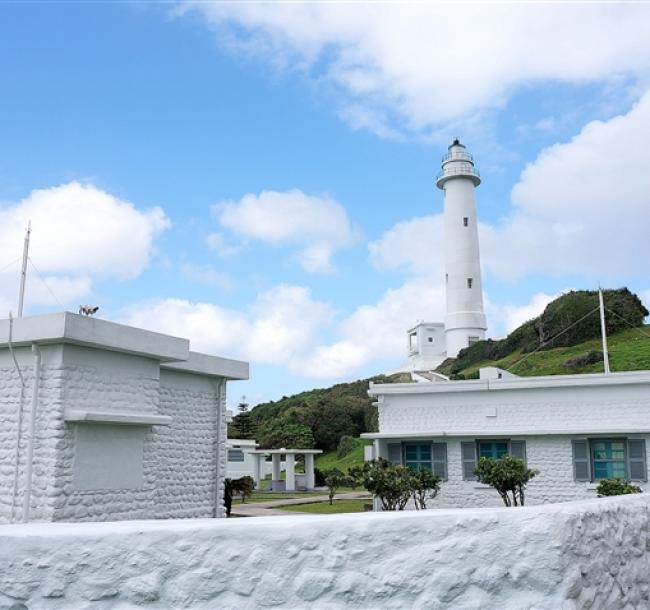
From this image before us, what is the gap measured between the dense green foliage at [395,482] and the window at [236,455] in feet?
63.2

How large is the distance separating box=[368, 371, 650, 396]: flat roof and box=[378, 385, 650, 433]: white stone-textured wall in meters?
0.12

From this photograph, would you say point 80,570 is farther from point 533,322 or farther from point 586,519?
point 533,322

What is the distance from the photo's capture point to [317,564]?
13.2 ft

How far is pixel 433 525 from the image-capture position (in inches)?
162

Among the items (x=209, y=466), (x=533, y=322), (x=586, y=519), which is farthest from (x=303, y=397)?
(x=586, y=519)

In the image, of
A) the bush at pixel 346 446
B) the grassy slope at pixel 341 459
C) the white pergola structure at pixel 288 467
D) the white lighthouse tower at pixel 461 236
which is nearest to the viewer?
the white pergola structure at pixel 288 467

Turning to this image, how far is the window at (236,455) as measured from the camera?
3622 cm

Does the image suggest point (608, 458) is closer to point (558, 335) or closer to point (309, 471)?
point (309, 471)

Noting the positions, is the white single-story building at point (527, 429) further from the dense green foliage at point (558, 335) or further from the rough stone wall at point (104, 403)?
the dense green foliage at point (558, 335)

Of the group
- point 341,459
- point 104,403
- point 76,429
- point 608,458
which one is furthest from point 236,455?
point 76,429

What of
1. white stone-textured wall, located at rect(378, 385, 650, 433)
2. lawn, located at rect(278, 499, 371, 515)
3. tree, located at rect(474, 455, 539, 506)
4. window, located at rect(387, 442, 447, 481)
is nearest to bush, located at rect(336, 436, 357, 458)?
lawn, located at rect(278, 499, 371, 515)

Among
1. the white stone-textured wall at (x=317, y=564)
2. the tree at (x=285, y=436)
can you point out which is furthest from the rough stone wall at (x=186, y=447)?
the tree at (x=285, y=436)

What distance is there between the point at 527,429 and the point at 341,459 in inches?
985

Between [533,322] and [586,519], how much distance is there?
45151 mm
